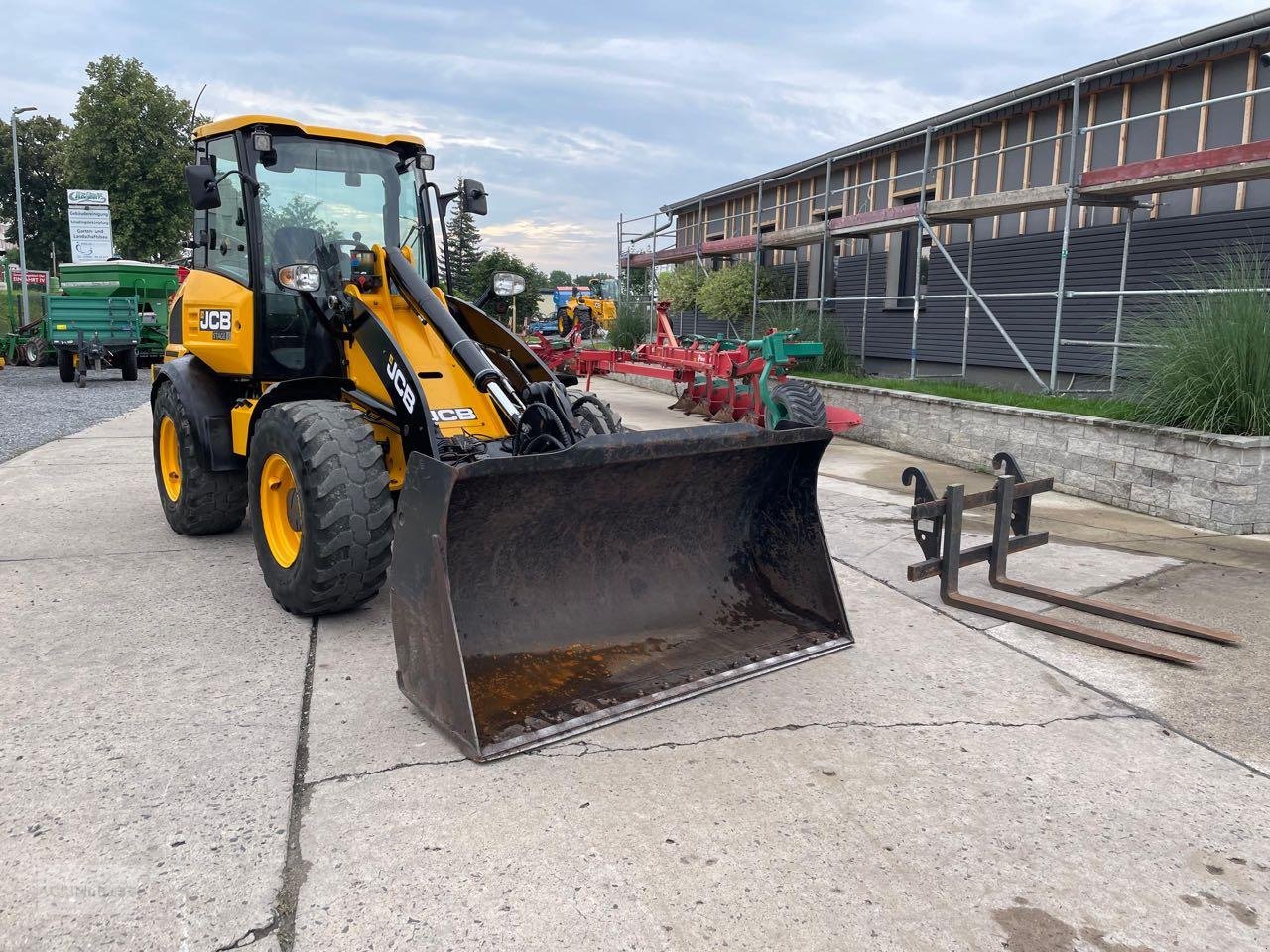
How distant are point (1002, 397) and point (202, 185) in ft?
26.2

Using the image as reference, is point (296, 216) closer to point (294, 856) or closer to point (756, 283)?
point (294, 856)

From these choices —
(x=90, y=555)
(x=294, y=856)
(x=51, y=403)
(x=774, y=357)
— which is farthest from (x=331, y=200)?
(x=51, y=403)

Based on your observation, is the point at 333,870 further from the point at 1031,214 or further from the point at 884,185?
the point at 884,185

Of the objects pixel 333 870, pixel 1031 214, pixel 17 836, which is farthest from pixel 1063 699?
pixel 1031 214

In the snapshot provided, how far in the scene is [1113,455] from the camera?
24.7ft

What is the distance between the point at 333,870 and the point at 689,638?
1729 mm

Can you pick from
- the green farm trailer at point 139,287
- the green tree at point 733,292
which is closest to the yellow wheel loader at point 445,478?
the green tree at point 733,292

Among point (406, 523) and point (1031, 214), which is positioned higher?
point (1031, 214)

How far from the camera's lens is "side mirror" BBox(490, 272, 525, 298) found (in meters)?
5.27

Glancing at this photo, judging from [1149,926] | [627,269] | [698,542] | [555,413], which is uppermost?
[627,269]

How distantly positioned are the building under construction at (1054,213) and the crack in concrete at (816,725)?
6.54 meters

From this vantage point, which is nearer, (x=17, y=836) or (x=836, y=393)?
(x=17, y=836)

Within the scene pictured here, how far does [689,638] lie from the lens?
3818mm

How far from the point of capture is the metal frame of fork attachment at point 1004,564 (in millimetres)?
4406
